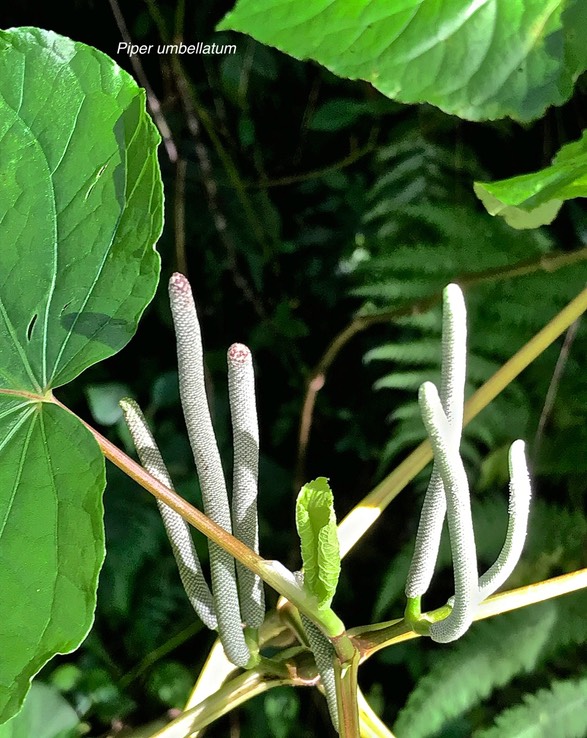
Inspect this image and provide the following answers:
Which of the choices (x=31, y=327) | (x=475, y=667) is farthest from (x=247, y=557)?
(x=475, y=667)

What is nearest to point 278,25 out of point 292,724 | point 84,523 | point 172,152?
point 84,523

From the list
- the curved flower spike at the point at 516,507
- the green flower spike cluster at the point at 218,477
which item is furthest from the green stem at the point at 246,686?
the curved flower spike at the point at 516,507

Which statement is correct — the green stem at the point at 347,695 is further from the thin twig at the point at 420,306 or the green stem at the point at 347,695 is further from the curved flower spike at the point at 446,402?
the thin twig at the point at 420,306

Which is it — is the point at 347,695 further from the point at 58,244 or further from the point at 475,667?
the point at 475,667

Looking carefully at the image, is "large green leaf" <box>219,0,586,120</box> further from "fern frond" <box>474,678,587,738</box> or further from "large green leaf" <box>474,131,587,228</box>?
"fern frond" <box>474,678,587,738</box>

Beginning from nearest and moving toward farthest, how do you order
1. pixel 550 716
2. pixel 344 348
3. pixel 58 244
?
1. pixel 58 244
2. pixel 550 716
3. pixel 344 348

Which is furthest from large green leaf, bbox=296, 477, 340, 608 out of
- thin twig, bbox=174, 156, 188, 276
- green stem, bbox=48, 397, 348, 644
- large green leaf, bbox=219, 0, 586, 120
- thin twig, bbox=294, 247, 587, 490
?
thin twig, bbox=174, 156, 188, 276

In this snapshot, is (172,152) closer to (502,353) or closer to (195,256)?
(195,256)
